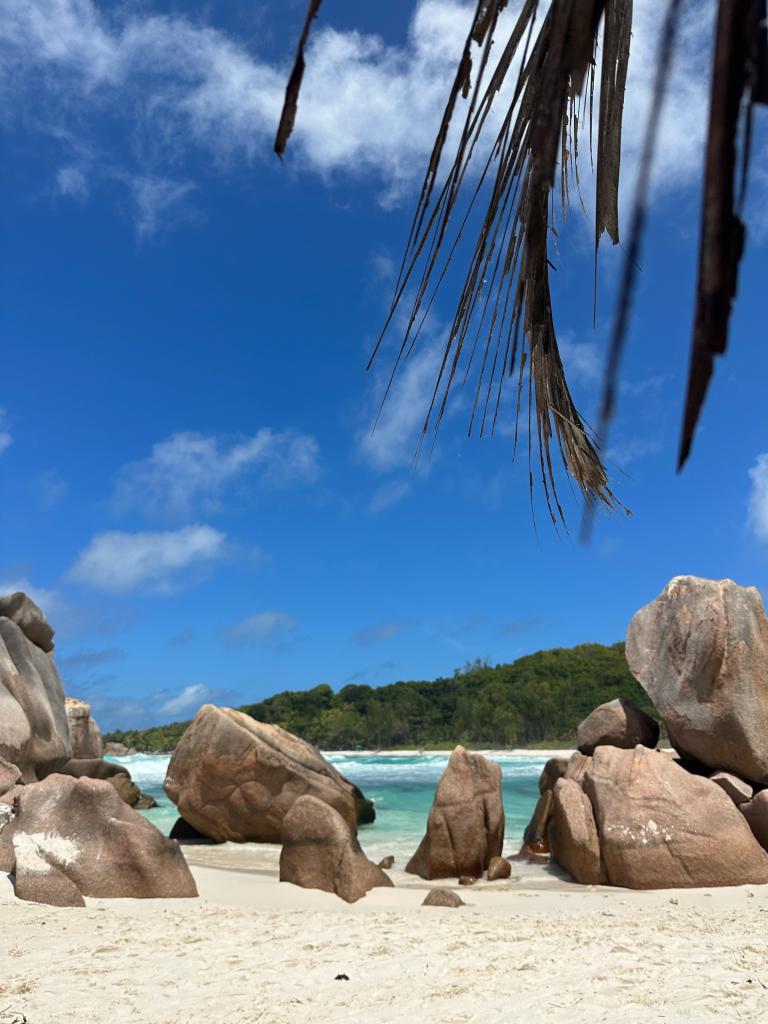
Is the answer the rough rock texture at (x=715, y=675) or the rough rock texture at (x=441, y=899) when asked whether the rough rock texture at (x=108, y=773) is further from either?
the rough rock texture at (x=715, y=675)

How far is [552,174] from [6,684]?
14785 mm

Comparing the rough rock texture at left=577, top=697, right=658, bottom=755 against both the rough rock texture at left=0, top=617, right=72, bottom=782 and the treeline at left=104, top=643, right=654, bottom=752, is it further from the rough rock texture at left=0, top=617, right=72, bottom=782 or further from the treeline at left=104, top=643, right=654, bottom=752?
the treeline at left=104, top=643, right=654, bottom=752

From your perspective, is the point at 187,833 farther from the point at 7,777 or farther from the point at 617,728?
the point at 617,728

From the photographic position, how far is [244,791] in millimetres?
13406

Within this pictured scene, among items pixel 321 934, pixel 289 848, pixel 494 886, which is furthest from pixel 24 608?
pixel 321 934

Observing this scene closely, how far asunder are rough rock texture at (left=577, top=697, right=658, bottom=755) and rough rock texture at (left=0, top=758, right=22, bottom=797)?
828 centimetres

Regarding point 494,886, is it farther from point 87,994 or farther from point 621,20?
point 621,20

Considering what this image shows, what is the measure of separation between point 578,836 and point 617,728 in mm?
3428

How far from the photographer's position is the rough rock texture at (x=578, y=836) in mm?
9453

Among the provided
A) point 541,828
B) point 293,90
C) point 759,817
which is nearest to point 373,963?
point 293,90

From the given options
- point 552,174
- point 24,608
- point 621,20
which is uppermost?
point 24,608

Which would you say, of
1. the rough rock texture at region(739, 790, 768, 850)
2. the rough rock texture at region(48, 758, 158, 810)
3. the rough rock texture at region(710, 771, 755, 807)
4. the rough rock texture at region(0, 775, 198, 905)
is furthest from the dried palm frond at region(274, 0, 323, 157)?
the rough rock texture at region(48, 758, 158, 810)

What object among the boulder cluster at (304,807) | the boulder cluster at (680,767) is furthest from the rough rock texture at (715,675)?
the boulder cluster at (304,807)

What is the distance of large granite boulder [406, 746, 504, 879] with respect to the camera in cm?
1059
